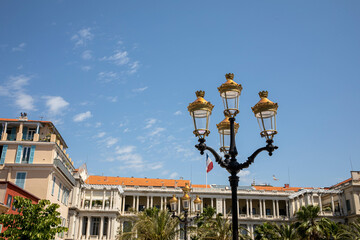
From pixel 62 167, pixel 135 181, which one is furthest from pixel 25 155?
pixel 135 181

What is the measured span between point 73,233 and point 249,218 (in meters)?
34.5

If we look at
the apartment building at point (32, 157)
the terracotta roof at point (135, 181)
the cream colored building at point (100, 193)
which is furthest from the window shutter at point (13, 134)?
the terracotta roof at point (135, 181)

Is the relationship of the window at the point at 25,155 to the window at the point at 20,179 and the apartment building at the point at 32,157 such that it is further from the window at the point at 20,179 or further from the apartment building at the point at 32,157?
the window at the point at 20,179

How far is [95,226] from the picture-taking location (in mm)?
68438

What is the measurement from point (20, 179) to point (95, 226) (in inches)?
1117

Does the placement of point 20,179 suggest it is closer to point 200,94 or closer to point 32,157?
point 32,157

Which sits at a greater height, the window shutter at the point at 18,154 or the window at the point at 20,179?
the window shutter at the point at 18,154

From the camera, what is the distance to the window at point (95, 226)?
224ft

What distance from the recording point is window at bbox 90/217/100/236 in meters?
68.2

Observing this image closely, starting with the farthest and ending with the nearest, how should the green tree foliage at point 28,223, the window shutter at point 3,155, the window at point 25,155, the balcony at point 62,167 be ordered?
1. the balcony at point 62,167
2. the window at point 25,155
3. the window shutter at point 3,155
4. the green tree foliage at point 28,223

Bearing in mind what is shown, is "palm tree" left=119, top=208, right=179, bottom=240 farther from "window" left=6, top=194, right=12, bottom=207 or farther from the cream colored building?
the cream colored building

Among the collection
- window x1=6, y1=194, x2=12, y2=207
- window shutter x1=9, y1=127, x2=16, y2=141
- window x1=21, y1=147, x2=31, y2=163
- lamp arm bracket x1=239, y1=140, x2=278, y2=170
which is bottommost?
lamp arm bracket x1=239, y1=140, x2=278, y2=170

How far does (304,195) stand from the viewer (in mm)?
71000

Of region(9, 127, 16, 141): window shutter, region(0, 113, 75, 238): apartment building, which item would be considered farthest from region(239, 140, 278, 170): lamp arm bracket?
region(9, 127, 16, 141): window shutter
